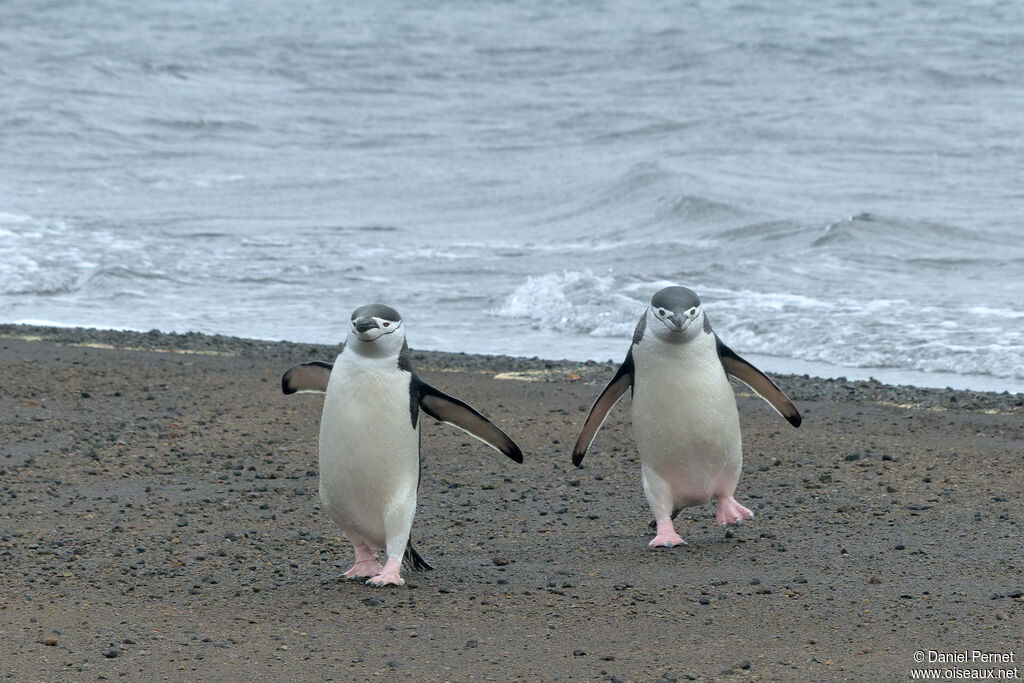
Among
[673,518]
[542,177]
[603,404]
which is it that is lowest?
[542,177]

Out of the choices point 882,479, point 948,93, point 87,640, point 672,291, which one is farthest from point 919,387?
point 948,93

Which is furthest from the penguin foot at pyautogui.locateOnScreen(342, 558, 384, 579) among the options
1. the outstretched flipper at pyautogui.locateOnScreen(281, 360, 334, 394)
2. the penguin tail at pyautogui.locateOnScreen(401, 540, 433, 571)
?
the outstretched flipper at pyautogui.locateOnScreen(281, 360, 334, 394)

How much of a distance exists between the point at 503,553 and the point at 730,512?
832 millimetres

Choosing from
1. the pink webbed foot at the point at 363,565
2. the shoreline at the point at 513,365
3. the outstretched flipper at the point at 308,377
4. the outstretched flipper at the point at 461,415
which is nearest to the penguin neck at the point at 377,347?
the outstretched flipper at the point at 461,415

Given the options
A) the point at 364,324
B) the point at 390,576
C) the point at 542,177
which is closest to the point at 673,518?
the point at 390,576

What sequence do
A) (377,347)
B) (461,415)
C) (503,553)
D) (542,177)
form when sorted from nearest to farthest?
(377,347), (461,415), (503,553), (542,177)

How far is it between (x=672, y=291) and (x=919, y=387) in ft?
13.4

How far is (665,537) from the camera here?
4984 mm

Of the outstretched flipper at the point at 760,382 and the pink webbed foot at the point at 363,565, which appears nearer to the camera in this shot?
the pink webbed foot at the point at 363,565

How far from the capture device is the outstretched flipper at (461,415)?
15.4 ft

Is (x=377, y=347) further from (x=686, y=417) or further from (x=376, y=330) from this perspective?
(x=686, y=417)

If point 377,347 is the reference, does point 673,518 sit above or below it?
below

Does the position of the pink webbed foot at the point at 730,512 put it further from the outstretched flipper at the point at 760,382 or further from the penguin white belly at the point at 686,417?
the outstretched flipper at the point at 760,382

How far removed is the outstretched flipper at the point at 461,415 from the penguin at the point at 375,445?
1cm
